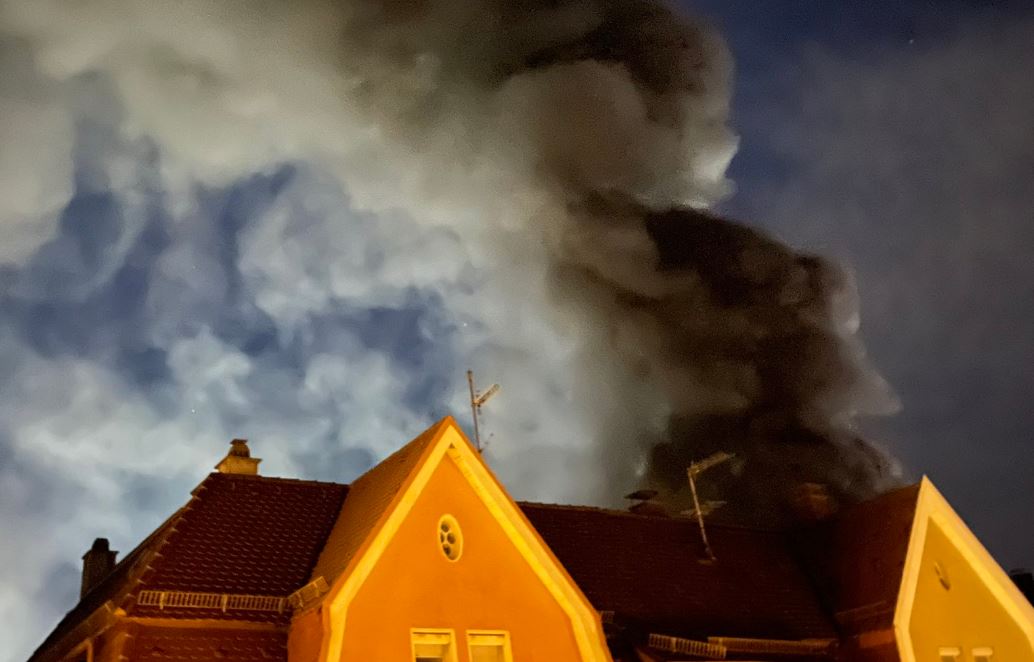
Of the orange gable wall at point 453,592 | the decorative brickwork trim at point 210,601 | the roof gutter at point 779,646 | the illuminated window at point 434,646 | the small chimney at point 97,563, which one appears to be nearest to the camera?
the decorative brickwork trim at point 210,601

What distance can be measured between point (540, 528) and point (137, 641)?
1197 cm

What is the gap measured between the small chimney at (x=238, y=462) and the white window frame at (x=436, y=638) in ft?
24.8

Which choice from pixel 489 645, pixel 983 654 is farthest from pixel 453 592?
pixel 983 654

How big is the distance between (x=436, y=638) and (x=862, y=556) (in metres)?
14.6

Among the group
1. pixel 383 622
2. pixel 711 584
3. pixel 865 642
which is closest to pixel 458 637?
pixel 383 622

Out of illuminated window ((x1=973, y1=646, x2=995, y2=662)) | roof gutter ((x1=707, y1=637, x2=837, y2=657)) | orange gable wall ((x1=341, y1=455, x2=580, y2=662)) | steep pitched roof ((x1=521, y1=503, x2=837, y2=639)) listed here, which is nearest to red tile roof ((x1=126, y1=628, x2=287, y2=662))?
orange gable wall ((x1=341, y1=455, x2=580, y2=662))

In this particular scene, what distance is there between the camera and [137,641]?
19250 mm

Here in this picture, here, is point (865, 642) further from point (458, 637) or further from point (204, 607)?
point (204, 607)

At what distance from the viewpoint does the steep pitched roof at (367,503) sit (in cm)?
2181

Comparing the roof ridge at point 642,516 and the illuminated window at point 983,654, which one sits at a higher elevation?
the roof ridge at point 642,516

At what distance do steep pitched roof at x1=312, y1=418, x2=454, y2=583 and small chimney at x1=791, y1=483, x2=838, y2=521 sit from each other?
1653 cm

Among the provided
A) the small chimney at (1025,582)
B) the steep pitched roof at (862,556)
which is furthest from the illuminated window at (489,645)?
the small chimney at (1025,582)

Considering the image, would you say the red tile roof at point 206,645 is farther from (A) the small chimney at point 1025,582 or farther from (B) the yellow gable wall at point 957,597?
(A) the small chimney at point 1025,582

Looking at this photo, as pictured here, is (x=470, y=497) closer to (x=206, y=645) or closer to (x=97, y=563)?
(x=206, y=645)
